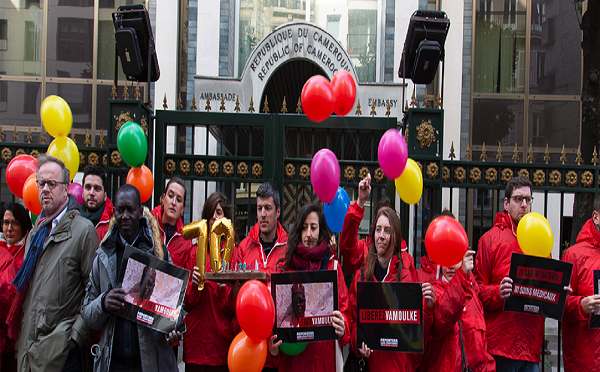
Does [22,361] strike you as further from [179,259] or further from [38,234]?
[179,259]

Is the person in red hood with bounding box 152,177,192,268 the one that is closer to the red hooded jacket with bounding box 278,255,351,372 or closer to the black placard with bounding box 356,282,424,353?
the red hooded jacket with bounding box 278,255,351,372

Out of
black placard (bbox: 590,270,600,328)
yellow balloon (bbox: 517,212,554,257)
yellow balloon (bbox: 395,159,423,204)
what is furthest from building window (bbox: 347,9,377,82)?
black placard (bbox: 590,270,600,328)

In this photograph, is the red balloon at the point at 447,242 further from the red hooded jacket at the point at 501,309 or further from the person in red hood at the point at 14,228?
the person in red hood at the point at 14,228

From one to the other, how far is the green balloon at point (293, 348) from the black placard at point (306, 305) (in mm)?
63

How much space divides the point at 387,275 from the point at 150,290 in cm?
161

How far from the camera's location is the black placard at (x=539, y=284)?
11.9 feet

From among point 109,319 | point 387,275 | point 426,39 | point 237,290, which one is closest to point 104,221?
point 109,319

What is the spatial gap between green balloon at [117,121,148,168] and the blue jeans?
3.55 meters

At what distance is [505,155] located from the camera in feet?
35.4

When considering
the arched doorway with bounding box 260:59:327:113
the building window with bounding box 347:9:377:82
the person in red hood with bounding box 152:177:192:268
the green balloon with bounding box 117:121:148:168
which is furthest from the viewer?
the building window with bounding box 347:9:377:82

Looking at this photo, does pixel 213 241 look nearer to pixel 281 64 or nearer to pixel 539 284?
pixel 539 284

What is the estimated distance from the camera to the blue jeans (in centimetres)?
381

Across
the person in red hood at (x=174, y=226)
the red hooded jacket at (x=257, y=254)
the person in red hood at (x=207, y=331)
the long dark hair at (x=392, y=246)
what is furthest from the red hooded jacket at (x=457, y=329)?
the person in red hood at (x=174, y=226)

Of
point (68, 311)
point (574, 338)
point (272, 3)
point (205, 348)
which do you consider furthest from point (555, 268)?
point (272, 3)
